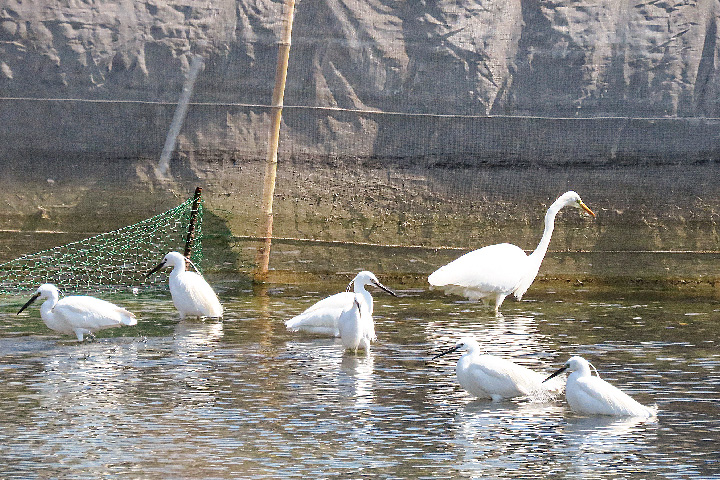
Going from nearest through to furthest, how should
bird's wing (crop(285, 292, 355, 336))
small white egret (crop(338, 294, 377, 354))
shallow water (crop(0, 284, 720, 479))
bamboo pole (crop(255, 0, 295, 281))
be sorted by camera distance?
1. shallow water (crop(0, 284, 720, 479))
2. small white egret (crop(338, 294, 377, 354))
3. bird's wing (crop(285, 292, 355, 336))
4. bamboo pole (crop(255, 0, 295, 281))

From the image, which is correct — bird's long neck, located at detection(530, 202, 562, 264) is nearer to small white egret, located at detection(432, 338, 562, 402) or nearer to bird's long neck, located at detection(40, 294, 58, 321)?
bird's long neck, located at detection(40, 294, 58, 321)

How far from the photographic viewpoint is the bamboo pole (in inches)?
675

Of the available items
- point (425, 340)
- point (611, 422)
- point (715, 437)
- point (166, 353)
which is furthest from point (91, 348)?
point (715, 437)

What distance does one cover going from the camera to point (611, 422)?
27.2 ft

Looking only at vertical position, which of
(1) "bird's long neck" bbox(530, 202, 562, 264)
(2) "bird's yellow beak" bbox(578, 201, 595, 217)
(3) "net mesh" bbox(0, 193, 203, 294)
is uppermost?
(2) "bird's yellow beak" bbox(578, 201, 595, 217)

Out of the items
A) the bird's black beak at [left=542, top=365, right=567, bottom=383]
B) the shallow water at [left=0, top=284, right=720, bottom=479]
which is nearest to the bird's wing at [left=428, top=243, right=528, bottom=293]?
the shallow water at [left=0, top=284, right=720, bottom=479]

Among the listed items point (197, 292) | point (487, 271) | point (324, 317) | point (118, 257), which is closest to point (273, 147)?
point (118, 257)

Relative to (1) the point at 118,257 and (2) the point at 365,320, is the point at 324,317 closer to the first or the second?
(2) the point at 365,320

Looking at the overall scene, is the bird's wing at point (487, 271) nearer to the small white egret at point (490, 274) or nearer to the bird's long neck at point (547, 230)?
the small white egret at point (490, 274)

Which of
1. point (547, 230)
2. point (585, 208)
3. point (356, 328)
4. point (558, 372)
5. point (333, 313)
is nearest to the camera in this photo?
point (558, 372)

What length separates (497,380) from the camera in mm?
8914

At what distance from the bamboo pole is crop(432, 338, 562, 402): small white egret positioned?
8.31m

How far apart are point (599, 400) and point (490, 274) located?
20.3 ft

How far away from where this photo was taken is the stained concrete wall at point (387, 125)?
675 inches
